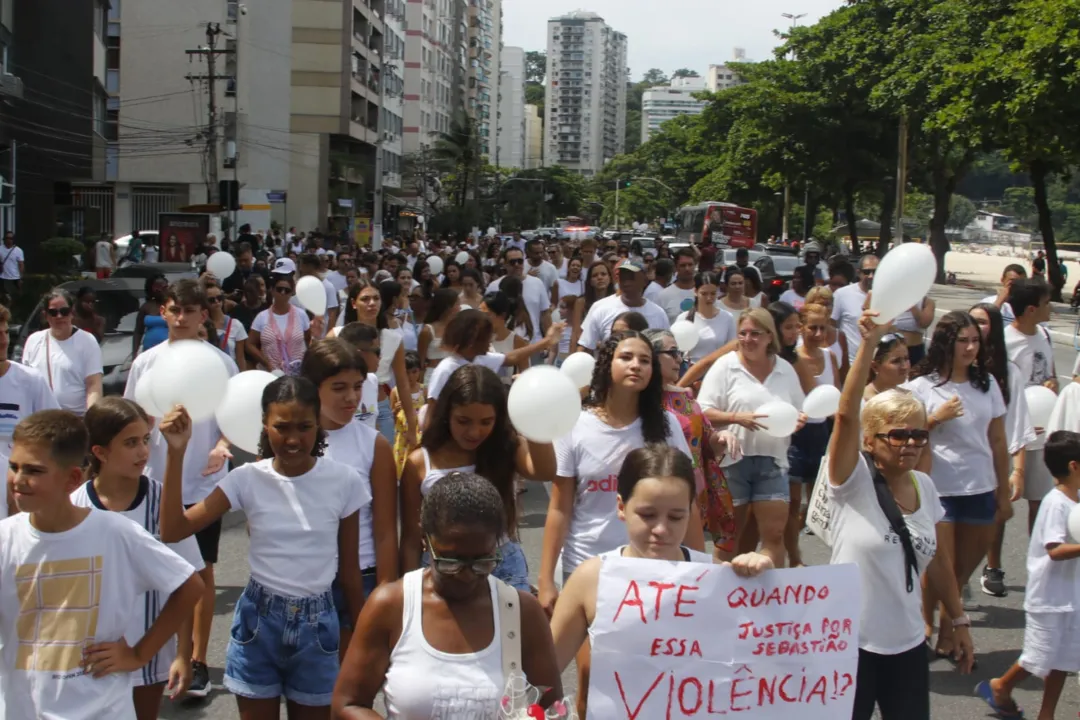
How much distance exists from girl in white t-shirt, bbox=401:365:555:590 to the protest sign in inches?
41.2

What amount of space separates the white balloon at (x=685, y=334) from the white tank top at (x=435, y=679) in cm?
570

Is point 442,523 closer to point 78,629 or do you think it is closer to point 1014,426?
point 78,629

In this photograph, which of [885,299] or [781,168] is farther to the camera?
[781,168]

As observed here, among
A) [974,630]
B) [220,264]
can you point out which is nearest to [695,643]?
[974,630]

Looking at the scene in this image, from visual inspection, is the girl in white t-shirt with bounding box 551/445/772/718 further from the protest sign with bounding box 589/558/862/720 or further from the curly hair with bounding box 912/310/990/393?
the curly hair with bounding box 912/310/990/393

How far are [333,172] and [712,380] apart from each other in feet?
200

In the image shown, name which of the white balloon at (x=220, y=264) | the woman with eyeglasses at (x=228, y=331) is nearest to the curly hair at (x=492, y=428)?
the woman with eyeglasses at (x=228, y=331)

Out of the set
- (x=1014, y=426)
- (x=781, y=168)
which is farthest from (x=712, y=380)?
(x=781, y=168)

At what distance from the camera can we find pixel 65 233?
129 ft

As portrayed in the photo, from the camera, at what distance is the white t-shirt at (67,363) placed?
7.27 meters

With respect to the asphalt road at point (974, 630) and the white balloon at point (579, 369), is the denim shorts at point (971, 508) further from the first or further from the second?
the white balloon at point (579, 369)

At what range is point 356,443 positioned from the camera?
4523 mm

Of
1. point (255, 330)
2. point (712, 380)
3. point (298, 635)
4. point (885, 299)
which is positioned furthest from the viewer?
point (255, 330)

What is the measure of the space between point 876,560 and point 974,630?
8.93ft
